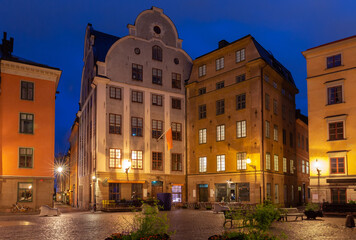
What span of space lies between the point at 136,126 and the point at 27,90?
11263mm

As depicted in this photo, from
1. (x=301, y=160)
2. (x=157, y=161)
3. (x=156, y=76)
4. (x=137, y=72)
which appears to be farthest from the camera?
(x=301, y=160)

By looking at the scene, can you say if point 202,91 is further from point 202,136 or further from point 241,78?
point 241,78

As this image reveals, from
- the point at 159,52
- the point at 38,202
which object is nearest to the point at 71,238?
the point at 38,202

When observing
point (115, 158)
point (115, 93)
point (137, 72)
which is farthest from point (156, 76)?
point (115, 158)

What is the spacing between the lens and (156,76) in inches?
1646

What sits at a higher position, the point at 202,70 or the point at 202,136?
the point at 202,70

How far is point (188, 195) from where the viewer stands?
41.6 metres

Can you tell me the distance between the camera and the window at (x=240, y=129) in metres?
36.8

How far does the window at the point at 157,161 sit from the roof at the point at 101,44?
11.1m

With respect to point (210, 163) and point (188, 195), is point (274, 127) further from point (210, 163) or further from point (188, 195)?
point (188, 195)

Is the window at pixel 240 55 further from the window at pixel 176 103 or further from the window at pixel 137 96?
the window at pixel 137 96

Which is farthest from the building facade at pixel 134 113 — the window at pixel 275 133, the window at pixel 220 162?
the window at pixel 275 133

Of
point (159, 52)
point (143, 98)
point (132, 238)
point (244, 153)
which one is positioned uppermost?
point (159, 52)

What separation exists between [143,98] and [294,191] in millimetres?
19226
